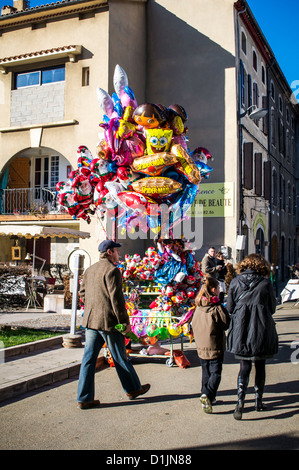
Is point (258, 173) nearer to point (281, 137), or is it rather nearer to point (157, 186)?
point (281, 137)

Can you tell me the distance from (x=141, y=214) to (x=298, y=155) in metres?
29.6

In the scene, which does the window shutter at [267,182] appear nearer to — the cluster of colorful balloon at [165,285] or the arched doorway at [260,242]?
the arched doorway at [260,242]

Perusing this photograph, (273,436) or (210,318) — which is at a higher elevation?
(210,318)

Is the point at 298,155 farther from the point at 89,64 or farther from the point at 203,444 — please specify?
the point at 203,444

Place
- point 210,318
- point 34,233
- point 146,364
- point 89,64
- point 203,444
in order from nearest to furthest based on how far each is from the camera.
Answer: point 203,444 → point 210,318 → point 146,364 → point 34,233 → point 89,64

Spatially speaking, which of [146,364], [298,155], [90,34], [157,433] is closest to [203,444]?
[157,433]

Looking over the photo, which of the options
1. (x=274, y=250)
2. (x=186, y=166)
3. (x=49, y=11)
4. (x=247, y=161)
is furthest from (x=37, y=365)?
(x=274, y=250)

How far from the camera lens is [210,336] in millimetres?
4949

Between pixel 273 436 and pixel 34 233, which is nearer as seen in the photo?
pixel 273 436

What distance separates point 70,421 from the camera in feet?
15.1

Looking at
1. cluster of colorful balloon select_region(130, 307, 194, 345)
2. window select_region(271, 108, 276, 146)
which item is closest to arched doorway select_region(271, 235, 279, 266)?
window select_region(271, 108, 276, 146)

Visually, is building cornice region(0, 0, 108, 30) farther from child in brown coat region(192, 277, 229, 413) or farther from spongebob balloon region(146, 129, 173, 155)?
child in brown coat region(192, 277, 229, 413)

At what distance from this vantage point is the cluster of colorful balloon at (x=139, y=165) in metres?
6.82

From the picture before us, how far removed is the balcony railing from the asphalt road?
12812mm
